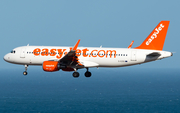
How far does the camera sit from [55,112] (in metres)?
175

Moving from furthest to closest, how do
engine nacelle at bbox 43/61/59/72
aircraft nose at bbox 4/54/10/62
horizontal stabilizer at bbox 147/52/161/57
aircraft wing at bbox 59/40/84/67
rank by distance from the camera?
aircraft nose at bbox 4/54/10/62 < horizontal stabilizer at bbox 147/52/161/57 < engine nacelle at bbox 43/61/59/72 < aircraft wing at bbox 59/40/84/67

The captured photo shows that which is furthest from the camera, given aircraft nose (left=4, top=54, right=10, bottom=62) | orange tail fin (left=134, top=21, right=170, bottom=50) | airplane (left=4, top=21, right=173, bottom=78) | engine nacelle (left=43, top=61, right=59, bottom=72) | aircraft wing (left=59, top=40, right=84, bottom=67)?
aircraft nose (left=4, top=54, right=10, bottom=62)

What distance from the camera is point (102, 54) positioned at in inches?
2430

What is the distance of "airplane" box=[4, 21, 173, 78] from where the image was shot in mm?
61225

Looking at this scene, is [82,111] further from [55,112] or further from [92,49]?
[92,49]

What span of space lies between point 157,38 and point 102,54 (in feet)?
38.8

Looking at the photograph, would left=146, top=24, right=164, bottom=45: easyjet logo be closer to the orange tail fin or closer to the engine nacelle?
the orange tail fin

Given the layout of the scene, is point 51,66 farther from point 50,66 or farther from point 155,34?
point 155,34

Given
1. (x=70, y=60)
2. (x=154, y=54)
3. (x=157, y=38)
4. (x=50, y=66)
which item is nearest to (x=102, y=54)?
(x=70, y=60)

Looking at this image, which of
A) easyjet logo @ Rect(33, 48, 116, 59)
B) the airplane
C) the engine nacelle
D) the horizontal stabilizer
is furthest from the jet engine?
the horizontal stabilizer

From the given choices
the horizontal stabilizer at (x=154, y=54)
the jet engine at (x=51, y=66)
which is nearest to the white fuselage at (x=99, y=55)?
the horizontal stabilizer at (x=154, y=54)

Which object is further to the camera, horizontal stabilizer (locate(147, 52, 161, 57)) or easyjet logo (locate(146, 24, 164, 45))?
easyjet logo (locate(146, 24, 164, 45))

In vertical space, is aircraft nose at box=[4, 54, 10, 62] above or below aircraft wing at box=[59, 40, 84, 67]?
above

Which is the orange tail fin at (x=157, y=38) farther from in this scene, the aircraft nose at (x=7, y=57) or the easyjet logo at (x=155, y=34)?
A: the aircraft nose at (x=7, y=57)
